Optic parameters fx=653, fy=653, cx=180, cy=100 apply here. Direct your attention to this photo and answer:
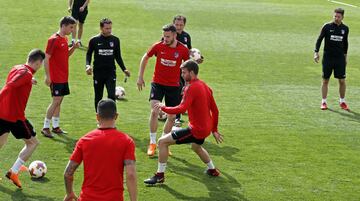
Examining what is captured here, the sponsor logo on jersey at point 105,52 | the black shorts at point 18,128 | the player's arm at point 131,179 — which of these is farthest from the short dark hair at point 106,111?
the sponsor logo on jersey at point 105,52

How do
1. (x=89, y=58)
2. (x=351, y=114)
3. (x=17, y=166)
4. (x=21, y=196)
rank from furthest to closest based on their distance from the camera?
(x=351, y=114) < (x=89, y=58) < (x=17, y=166) < (x=21, y=196)

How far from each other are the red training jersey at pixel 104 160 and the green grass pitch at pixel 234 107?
335cm

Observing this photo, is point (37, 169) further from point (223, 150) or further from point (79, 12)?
point (79, 12)

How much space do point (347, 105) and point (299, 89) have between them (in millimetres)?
1969

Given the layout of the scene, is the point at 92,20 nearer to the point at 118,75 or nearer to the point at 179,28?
the point at 118,75

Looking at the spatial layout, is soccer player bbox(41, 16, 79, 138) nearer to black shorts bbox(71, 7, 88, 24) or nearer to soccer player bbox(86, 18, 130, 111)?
soccer player bbox(86, 18, 130, 111)

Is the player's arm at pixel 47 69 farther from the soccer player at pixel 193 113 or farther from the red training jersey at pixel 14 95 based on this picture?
the soccer player at pixel 193 113

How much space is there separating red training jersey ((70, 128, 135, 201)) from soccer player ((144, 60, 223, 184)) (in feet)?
10.7

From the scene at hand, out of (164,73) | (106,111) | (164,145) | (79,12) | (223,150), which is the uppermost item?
(106,111)

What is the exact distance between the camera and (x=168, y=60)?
13.1 metres

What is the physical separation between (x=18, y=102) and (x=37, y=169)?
1275 millimetres

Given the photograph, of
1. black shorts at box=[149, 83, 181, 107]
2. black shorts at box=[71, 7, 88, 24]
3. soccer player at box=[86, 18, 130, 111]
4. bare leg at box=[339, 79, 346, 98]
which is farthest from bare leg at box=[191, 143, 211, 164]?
black shorts at box=[71, 7, 88, 24]

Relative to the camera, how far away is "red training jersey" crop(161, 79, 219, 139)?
420 inches


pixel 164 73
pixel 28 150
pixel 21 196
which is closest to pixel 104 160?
pixel 21 196
